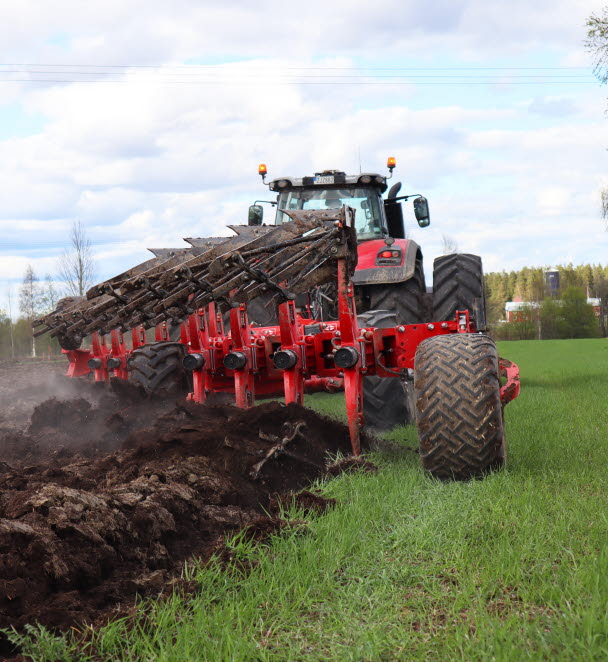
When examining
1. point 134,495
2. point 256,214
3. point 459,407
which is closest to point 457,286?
point 256,214

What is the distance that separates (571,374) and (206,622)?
15036mm

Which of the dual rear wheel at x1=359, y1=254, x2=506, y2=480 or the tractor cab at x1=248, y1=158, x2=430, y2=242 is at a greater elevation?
the tractor cab at x1=248, y1=158, x2=430, y2=242

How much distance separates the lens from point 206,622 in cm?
283

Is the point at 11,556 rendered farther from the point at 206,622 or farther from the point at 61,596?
the point at 206,622

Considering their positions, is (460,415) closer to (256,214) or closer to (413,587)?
(413,587)

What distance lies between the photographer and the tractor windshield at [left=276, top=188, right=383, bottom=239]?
9.88 meters

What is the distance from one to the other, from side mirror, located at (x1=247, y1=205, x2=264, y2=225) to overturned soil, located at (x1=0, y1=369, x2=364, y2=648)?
3940mm

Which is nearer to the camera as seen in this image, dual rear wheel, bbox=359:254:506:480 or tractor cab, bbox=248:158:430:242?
dual rear wheel, bbox=359:254:506:480

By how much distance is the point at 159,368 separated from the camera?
7883mm

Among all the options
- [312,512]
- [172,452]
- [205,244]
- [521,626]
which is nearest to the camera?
[521,626]

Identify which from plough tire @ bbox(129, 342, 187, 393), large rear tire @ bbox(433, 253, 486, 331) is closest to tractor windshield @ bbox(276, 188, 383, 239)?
large rear tire @ bbox(433, 253, 486, 331)

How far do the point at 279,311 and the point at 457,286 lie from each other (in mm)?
4076

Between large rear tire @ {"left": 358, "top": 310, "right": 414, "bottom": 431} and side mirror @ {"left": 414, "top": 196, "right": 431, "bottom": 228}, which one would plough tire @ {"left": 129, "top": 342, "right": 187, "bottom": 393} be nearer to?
large rear tire @ {"left": 358, "top": 310, "right": 414, "bottom": 431}

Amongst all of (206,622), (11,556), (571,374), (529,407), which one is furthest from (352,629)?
(571,374)
